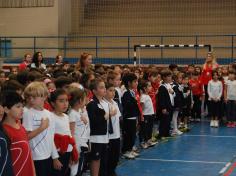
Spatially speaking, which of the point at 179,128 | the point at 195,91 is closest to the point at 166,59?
the point at 195,91

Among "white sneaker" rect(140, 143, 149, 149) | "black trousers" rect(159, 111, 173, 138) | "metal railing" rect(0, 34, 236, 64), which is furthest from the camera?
"metal railing" rect(0, 34, 236, 64)

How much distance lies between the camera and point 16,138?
12.8 ft

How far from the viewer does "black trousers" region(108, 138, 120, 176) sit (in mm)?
6471

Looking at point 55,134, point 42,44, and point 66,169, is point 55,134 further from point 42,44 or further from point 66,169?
point 42,44

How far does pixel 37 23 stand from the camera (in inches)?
831

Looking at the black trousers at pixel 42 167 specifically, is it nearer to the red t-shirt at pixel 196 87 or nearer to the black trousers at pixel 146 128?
the black trousers at pixel 146 128

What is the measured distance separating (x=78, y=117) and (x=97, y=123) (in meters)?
0.60

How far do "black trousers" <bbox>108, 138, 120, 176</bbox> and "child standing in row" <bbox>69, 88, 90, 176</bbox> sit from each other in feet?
3.33

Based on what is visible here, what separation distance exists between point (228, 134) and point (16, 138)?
25.2 ft

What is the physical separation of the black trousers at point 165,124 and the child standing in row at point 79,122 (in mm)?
4553

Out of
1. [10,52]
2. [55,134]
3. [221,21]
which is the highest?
[221,21]

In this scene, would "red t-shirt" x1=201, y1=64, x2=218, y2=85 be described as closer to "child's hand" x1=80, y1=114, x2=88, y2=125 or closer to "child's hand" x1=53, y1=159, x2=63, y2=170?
"child's hand" x1=80, y1=114, x2=88, y2=125

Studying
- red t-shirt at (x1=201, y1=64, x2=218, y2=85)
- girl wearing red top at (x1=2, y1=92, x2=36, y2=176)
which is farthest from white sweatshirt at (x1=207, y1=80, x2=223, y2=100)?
girl wearing red top at (x1=2, y1=92, x2=36, y2=176)

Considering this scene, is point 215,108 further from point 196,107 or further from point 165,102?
point 165,102
